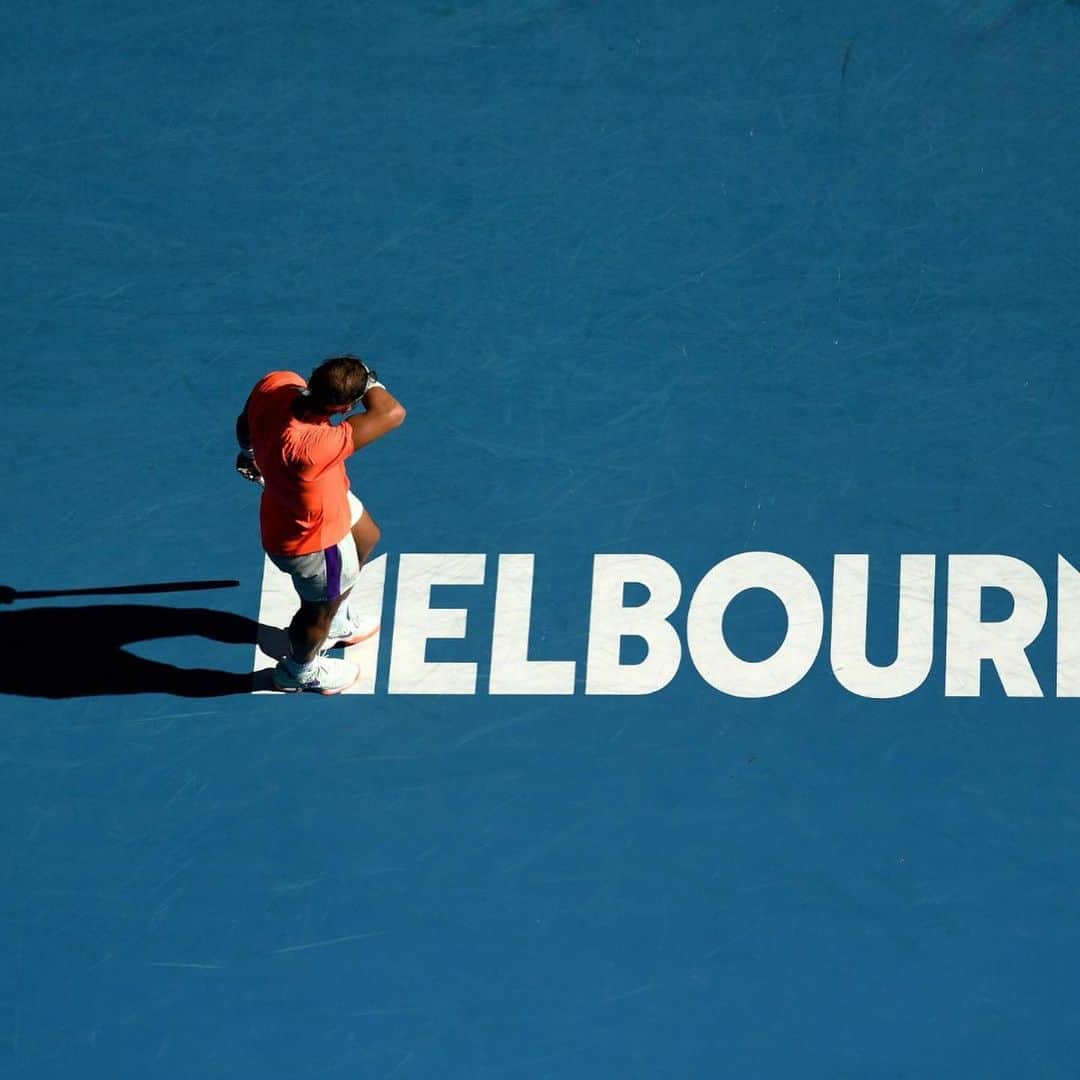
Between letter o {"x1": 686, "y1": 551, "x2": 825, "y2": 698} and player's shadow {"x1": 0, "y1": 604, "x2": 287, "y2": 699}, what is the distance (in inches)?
67.3

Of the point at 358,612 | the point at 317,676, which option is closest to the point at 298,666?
the point at 317,676

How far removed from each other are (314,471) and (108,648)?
1.74 metres

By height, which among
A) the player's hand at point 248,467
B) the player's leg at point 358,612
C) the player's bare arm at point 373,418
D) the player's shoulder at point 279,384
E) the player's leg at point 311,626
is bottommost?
the player's leg at point 311,626

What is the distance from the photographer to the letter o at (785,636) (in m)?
7.16

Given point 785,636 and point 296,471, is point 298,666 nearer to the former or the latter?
point 296,471

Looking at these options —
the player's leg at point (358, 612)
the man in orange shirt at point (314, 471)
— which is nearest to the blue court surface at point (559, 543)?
the player's leg at point (358, 612)

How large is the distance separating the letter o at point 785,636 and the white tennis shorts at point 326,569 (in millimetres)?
1448

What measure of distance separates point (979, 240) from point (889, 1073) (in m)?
3.76

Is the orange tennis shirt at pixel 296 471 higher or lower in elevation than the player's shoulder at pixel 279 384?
lower

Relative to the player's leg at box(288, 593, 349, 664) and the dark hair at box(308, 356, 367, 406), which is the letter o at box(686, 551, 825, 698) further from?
the dark hair at box(308, 356, 367, 406)

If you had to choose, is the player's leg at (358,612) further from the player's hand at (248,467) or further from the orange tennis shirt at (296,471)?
the player's hand at (248,467)

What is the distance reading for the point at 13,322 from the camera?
8.27 metres

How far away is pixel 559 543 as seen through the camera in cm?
752

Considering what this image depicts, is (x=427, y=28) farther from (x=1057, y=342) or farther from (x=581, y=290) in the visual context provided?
(x=1057, y=342)
